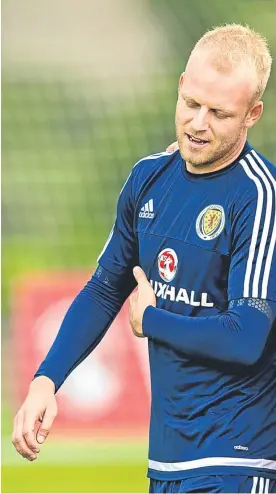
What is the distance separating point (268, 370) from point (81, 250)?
6784 millimetres

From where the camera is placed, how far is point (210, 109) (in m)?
3.05

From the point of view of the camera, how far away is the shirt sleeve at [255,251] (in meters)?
3.01

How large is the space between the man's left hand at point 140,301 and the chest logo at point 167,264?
0.20ft

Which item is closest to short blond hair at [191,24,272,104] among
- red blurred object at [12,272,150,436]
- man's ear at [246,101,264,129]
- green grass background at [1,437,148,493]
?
man's ear at [246,101,264,129]

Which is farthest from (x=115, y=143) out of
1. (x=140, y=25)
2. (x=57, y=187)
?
(x=140, y=25)

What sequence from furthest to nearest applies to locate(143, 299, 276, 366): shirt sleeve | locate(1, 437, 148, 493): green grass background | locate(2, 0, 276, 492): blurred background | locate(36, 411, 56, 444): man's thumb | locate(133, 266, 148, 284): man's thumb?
locate(2, 0, 276, 492): blurred background → locate(1, 437, 148, 493): green grass background → locate(133, 266, 148, 284): man's thumb → locate(36, 411, 56, 444): man's thumb → locate(143, 299, 276, 366): shirt sleeve

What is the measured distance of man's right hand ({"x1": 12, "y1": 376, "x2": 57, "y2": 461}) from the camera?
10.1 ft

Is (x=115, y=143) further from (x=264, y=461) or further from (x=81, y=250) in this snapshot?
(x=264, y=461)

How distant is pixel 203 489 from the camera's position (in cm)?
307

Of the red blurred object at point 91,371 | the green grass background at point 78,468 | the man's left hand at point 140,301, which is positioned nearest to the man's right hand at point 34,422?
the man's left hand at point 140,301

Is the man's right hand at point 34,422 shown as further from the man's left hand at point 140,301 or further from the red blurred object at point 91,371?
the red blurred object at point 91,371

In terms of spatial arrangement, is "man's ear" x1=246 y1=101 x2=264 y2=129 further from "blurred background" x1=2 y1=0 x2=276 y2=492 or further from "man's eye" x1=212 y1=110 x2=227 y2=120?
"blurred background" x1=2 y1=0 x2=276 y2=492

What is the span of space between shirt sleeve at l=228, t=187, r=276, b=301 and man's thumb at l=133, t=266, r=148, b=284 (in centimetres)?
30

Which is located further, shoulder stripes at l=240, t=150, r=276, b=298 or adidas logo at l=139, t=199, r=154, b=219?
adidas logo at l=139, t=199, r=154, b=219
